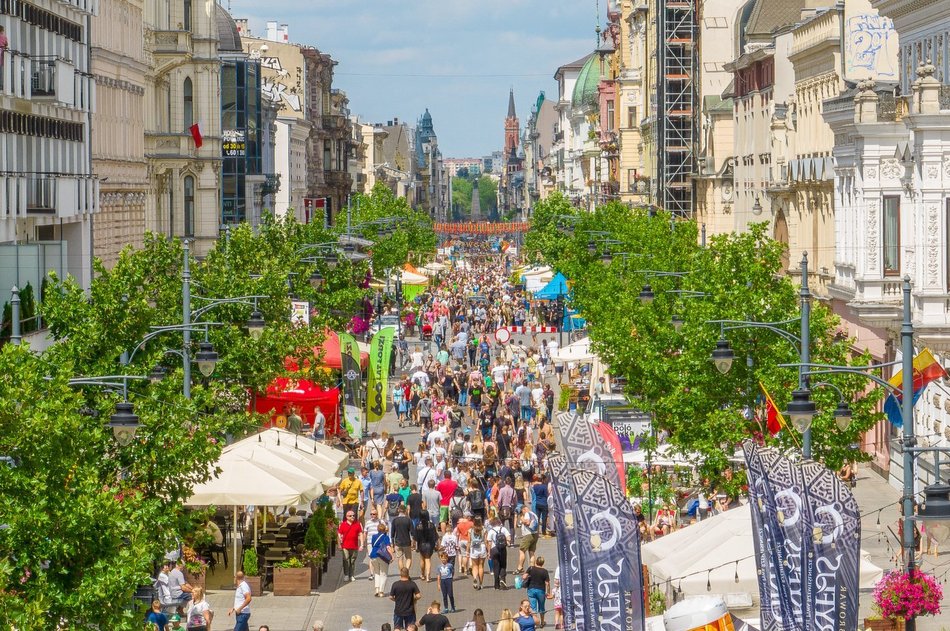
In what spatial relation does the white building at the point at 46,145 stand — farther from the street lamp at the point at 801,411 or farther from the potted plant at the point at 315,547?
the street lamp at the point at 801,411

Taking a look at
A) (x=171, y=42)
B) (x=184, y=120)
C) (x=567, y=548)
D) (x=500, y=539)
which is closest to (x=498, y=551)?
(x=500, y=539)

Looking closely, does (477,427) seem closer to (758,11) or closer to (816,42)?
(816,42)

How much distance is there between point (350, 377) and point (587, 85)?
13095 cm

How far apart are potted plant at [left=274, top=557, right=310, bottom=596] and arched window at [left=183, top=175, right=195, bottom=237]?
4772 centimetres

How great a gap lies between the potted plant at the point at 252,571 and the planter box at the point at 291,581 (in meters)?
0.28

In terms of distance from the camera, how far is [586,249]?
88.5m

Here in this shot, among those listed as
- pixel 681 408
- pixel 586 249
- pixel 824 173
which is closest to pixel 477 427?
pixel 824 173

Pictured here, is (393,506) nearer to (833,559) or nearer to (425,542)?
(425,542)

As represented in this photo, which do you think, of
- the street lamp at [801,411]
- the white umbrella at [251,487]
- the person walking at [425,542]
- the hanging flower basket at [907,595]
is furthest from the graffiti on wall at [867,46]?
the hanging flower basket at [907,595]

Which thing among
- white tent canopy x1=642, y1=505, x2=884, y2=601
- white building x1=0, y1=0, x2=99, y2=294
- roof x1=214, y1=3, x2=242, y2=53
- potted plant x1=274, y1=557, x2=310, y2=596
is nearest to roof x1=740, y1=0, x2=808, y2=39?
white building x1=0, y1=0, x2=99, y2=294

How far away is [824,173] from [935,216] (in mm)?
16859

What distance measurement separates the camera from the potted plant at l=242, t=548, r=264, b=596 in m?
30.3

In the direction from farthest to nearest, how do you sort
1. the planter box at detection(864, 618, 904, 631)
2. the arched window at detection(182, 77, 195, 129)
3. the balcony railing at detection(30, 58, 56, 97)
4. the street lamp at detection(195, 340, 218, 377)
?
1. the arched window at detection(182, 77, 195, 129)
2. the balcony railing at detection(30, 58, 56, 97)
3. the street lamp at detection(195, 340, 218, 377)
4. the planter box at detection(864, 618, 904, 631)

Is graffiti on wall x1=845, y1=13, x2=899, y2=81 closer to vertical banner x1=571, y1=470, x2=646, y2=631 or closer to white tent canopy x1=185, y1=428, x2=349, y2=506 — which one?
white tent canopy x1=185, y1=428, x2=349, y2=506
